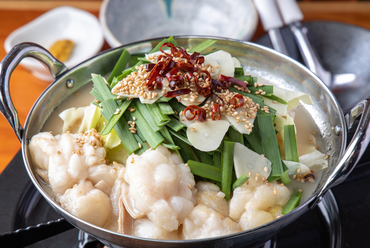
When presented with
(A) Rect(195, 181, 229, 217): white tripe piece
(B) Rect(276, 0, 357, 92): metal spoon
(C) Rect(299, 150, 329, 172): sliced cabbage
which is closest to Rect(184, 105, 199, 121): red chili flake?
(A) Rect(195, 181, 229, 217): white tripe piece

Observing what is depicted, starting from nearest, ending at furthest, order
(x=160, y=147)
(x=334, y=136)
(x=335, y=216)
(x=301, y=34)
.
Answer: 1. (x=160, y=147)
2. (x=334, y=136)
3. (x=335, y=216)
4. (x=301, y=34)

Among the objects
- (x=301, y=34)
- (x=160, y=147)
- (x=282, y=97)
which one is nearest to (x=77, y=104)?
(x=160, y=147)

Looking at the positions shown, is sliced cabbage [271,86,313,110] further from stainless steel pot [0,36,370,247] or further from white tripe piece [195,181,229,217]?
white tripe piece [195,181,229,217]

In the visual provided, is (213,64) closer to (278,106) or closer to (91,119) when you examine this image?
(278,106)

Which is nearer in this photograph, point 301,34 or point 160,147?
point 160,147

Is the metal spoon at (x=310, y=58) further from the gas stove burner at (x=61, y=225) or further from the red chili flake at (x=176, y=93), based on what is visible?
the red chili flake at (x=176, y=93)

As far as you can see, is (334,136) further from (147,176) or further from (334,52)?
(334,52)
